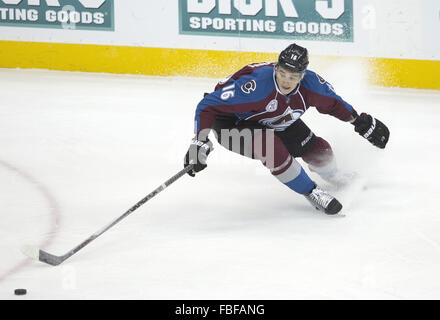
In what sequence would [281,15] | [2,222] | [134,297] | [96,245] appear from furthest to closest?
[281,15] < [2,222] < [96,245] < [134,297]

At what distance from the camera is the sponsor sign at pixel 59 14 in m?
7.60

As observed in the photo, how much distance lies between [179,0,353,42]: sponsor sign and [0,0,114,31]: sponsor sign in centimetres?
72

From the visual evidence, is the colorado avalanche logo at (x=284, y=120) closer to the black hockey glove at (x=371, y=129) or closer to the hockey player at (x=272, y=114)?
the hockey player at (x=272, y=114)

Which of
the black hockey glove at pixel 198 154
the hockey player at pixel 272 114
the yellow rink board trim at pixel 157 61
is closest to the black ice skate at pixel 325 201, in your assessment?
the hockey player at pixel 272 114

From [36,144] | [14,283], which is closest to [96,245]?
[14,283]

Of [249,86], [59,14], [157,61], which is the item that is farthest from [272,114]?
[59,14]

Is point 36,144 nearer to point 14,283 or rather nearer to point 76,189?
point 76,189

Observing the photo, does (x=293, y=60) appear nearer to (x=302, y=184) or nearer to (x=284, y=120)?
(x=284, y=120)

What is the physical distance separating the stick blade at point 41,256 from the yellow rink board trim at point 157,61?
12.9 ft

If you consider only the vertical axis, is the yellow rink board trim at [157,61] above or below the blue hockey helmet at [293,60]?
below

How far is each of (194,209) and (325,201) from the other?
28.7 inches

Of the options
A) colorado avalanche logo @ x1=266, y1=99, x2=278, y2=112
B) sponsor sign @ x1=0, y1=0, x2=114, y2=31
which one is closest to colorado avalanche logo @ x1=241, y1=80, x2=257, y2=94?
colorado avalanche logo @ x1=266, y1=99, x2=278, y2=112

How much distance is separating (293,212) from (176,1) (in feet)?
11.4

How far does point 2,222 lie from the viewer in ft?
14.3
